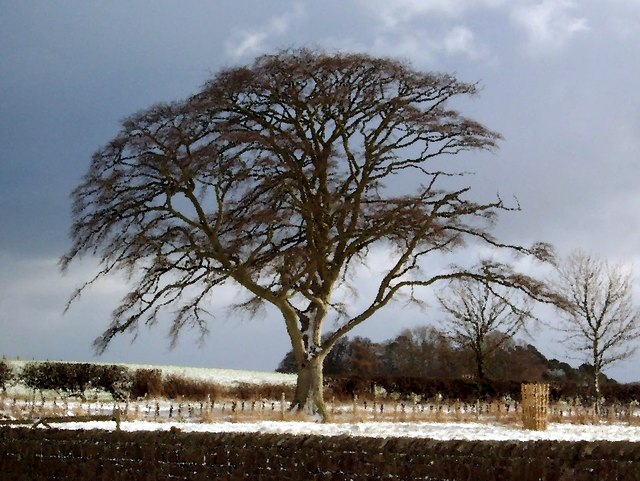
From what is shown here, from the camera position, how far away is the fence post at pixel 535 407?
17.4 metres

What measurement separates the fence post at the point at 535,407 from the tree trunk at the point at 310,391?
4.35 meters

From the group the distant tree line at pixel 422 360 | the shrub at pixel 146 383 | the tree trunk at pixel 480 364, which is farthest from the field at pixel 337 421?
the distant tree line at pixel 422 360

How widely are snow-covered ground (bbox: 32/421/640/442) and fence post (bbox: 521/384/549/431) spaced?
0.24m

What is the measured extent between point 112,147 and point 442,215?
7.98 m

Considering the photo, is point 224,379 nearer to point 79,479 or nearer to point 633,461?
point 79,479

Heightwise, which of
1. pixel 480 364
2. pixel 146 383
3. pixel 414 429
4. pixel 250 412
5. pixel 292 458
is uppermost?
pixel 480 364

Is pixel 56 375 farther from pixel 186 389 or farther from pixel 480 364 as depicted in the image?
pixel 480 364

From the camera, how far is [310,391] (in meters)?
19.3

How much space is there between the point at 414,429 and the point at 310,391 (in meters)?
3.77

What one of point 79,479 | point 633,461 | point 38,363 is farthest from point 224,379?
point 633,461

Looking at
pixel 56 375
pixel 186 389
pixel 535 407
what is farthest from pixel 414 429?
pixel 56 375

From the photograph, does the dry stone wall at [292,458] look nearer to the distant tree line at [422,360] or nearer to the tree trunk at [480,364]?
the tree trunk at [480,364]

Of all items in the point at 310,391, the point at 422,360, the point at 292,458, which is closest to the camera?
the point at 292,458

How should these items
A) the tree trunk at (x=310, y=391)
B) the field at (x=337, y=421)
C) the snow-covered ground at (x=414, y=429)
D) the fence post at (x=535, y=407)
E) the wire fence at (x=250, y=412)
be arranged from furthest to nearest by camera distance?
the tree trunk at (x=310, y=391) → the fence post at (x=535, y=407) → the wire fence at (x=250, y=412) → the field at (x=337, y=421) → the snow-covered ground at (x=414, y=429)
